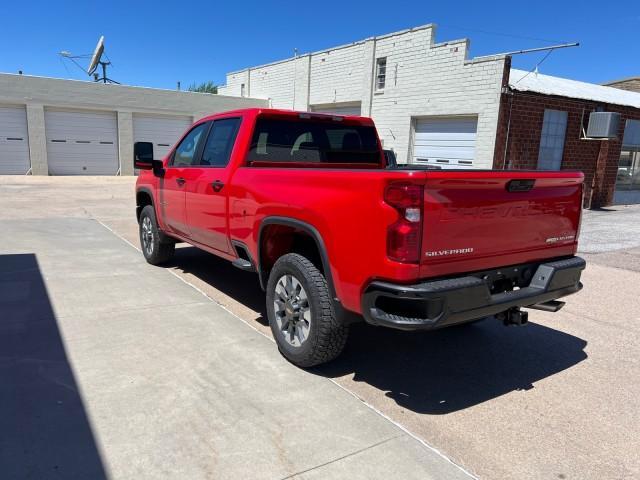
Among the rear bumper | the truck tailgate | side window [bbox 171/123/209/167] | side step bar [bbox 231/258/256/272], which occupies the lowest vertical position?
side step bar [bbox 231/258/256/272]

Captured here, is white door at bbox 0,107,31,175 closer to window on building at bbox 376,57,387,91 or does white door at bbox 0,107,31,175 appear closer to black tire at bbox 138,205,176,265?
window on building at bbox 376,57,387,91

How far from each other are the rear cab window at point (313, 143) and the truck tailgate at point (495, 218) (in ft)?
7.05

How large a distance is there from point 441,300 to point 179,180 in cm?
376

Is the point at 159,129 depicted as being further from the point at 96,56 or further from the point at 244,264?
the point at 244,264

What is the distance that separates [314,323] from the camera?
3.52 m

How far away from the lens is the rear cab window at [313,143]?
15.7ft

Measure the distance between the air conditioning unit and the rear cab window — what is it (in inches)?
512

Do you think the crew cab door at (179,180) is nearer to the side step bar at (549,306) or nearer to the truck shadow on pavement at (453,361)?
the truck shadow on pavement at (453,361)

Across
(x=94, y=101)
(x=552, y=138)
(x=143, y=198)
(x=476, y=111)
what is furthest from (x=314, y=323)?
(x=94, y=101)

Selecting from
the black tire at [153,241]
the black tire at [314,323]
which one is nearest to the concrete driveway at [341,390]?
the black tire at [314,323]

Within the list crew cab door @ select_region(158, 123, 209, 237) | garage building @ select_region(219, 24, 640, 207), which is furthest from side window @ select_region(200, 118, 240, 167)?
garage building @ select_region(219, 24, 640, 207)

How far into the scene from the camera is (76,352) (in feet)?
12.9

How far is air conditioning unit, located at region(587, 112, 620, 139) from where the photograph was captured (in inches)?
602

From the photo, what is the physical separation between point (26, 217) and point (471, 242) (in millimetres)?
11012
